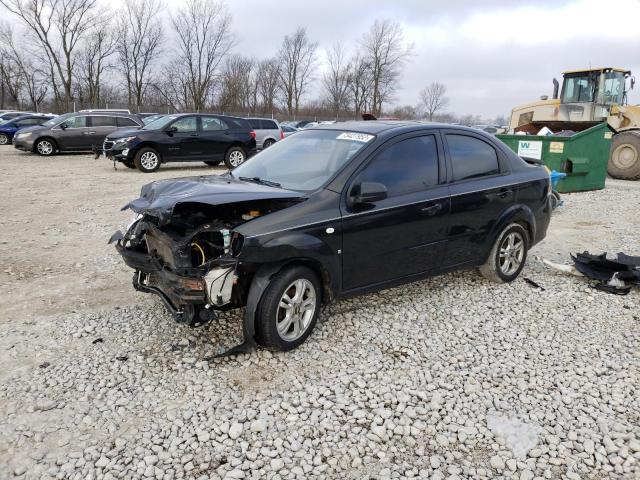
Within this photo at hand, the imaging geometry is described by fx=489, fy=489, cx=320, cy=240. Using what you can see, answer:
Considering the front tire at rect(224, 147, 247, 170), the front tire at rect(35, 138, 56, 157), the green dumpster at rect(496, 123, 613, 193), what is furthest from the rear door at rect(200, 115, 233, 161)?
the green dumpster at rect(496, 123, 613, 193)

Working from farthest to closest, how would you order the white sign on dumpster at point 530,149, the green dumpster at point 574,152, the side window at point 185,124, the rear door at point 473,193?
the side window at point 185,124, the white sign on dumpster at point 530,149, the green dumpster at point 574,152, the rear door at point 473,193

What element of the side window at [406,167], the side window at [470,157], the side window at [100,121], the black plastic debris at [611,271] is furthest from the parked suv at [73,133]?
the black plastic debris at [611,271]

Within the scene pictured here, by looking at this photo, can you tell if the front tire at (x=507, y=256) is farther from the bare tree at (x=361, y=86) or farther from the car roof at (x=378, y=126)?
the bare tree at (x=361, y=86)

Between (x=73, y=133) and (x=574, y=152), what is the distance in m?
16.6

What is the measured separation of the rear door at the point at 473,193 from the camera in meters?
4.53

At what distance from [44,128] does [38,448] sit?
61.4 feet

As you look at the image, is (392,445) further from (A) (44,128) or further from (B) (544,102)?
(A) (44,128)

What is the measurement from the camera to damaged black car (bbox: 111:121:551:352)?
3439mm

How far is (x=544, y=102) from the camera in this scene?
49.6 ft

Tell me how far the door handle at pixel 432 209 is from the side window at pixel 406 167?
18cm

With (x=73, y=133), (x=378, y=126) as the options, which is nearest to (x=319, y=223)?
(x=378, y=126)

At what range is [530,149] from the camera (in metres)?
11.2

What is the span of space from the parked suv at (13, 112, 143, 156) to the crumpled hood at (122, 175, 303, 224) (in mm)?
15576

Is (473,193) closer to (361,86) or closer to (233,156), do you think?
(233,156)
